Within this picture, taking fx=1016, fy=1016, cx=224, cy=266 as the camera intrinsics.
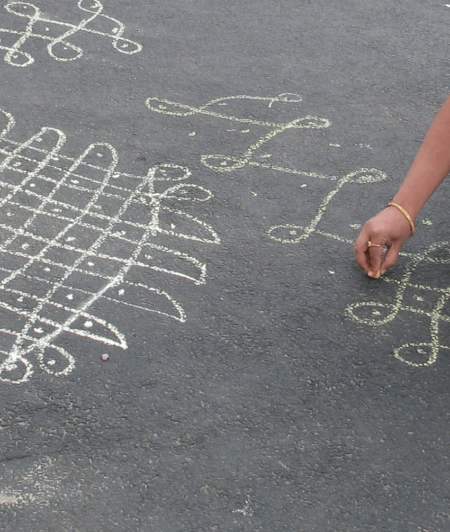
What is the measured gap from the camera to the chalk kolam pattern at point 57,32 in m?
4.82

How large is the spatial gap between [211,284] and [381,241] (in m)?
0.60

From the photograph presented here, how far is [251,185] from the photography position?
402cm

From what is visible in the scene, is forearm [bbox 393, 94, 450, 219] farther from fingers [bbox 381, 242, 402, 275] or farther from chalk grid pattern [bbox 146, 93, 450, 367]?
chalk grid pattern [bbox 146, 93, 450, 367]

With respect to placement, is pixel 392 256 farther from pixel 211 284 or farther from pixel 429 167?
pixel 211 284

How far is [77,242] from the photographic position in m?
3.61

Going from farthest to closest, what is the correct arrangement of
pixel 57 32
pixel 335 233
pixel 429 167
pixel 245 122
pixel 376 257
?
pixel 57 32 → pixel 245 122 → pixel 335 233 → pixel 376 257 → pixel 429 167

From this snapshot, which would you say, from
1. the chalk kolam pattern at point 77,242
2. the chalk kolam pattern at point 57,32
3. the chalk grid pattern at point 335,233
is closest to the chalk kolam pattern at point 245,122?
the chalk grid pattern at point 335,233

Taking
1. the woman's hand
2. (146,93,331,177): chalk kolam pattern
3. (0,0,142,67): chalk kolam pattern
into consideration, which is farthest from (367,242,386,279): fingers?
(0,0,142,67): chalk kolam pattern

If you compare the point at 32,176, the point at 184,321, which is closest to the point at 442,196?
the point at 184,321

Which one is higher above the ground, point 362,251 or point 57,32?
point 362,251

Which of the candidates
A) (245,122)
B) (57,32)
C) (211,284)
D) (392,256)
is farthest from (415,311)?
(57,32)

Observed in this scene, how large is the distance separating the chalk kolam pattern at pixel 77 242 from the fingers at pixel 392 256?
0.63 metres

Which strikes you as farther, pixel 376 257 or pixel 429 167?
pixel 376 257

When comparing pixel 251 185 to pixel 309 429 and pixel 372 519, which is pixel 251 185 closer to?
pixel 309 429
